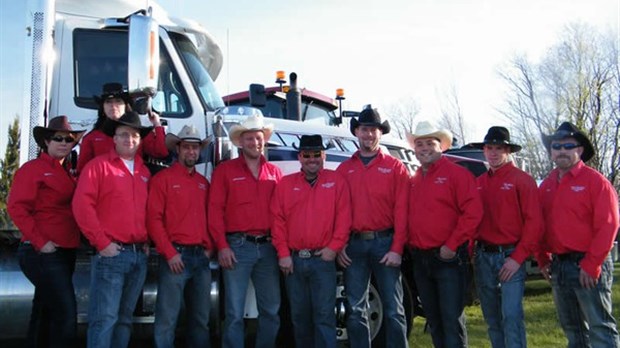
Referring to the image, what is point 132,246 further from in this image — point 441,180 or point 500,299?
point 500,299

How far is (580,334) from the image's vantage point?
4.80 meters

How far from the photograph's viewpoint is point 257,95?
6.71 m

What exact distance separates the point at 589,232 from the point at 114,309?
3.57 metres

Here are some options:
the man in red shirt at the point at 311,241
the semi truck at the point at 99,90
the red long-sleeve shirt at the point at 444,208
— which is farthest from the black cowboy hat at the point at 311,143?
the red long-sleeve shirt at the point at 444,208

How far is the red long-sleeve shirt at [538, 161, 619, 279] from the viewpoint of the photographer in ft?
14.9

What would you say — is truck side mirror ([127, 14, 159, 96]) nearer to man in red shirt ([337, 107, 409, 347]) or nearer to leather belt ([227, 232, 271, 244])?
leather belt ([227, 232, 271, 244])

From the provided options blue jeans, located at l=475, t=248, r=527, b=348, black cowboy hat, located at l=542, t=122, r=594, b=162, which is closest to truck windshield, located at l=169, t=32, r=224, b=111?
blue jeans, located at l=475, t=248, r=527, b=348

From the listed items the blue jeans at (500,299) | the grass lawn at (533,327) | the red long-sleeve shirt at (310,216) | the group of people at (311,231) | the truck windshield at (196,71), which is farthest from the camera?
the grass lawn at (533,327)

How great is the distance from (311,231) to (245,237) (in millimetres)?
550

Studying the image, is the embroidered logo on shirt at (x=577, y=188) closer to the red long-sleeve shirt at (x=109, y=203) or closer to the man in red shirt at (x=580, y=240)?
the man in red shirt at (x=580, y=240)

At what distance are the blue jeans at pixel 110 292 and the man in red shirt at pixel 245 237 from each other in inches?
27.8

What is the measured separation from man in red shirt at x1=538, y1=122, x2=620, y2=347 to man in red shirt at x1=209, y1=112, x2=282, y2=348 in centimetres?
224

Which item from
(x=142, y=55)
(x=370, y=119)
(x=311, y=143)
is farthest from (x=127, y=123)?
(x=370, y=119)

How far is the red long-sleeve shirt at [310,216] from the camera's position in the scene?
4.96 m
